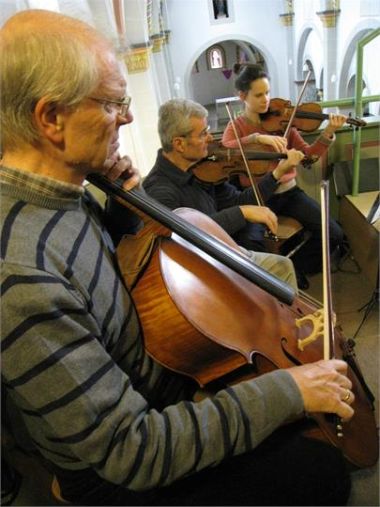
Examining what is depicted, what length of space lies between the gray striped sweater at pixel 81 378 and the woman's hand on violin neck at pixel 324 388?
0.03 m

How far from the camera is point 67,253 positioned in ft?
2.39

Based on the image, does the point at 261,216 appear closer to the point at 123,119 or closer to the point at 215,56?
the point at 123,119

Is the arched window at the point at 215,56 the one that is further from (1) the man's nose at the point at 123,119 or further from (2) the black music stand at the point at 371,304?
(1) the man's nose at the point at 123,119

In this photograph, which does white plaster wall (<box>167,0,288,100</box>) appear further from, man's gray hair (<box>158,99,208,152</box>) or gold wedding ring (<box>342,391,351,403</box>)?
gold wedding ring (<box>342,391,351,403</box>)

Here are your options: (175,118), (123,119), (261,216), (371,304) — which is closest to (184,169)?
(175,118)

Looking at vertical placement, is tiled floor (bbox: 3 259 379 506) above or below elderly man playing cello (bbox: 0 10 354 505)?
below

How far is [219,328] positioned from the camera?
88cm

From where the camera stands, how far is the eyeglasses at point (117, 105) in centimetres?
72

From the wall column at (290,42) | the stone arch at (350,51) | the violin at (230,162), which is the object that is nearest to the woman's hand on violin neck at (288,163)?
the violin at (230,162)

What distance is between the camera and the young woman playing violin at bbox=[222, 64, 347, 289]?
2.29 metres

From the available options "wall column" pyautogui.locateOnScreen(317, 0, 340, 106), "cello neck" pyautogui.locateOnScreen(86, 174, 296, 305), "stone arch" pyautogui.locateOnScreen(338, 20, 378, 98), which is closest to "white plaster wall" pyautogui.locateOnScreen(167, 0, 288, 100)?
"wall column" pyautogui.locateOnScreen(317, 0, 340, 106)

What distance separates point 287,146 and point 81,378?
220 cm

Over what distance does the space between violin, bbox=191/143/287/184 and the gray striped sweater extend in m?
1.37

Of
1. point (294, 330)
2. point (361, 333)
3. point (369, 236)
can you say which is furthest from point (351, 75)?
point (294, 330)
